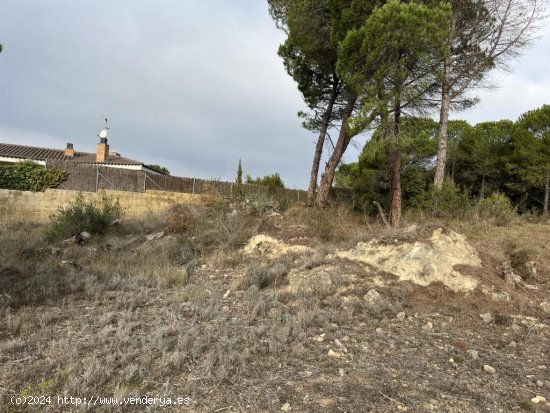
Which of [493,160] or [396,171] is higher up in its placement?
[493,160]

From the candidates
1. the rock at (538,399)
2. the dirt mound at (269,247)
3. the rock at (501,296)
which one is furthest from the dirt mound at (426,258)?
the rock at (538,399)

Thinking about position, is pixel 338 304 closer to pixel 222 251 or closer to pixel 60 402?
pixel 60 402

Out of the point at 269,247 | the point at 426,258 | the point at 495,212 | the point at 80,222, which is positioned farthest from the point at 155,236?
the point at 495,212

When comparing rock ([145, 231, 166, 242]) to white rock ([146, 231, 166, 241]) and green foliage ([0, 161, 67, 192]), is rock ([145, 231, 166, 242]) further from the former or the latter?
green foliage ([0, 161, 67, 192])

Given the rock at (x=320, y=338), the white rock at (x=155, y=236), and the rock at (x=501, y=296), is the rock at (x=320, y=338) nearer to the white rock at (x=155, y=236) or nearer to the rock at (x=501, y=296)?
the rock at (x=501, y=296)

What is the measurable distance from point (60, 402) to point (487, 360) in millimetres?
3916

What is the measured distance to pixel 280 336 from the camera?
14.2ft

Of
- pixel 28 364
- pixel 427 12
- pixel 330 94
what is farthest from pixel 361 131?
pixel 28 364

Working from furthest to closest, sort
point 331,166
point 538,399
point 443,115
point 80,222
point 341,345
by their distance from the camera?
1. point 331,166
2. point 443,115
3. point 80,222
4. point 341,345
5. point 538,399

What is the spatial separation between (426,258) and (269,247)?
3.56 metres

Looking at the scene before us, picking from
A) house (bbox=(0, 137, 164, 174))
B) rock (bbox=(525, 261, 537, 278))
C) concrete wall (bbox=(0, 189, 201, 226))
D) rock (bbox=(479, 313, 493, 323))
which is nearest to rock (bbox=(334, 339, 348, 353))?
rock (bbox=(479, 313, 493, 323))

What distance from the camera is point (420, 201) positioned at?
39.7 feet

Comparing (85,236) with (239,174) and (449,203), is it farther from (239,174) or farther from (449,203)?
(449,203)

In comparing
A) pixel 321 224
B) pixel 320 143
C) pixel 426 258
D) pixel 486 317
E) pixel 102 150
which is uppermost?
pixel 102 150
